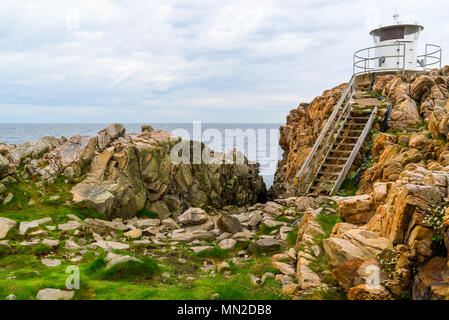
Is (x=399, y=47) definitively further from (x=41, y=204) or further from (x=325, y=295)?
(x=41, y=204)

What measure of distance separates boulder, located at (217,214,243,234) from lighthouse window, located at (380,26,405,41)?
882 inches

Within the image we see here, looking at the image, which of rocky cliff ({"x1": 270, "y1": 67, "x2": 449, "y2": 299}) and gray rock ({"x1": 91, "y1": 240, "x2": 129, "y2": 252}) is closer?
rocky cliff ({"x1": 270, "y1": 67, "x2": 449, "y2": 299})

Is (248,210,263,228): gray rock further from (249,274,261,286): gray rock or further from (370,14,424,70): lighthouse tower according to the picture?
(370,14,424,70): lighthouse tower

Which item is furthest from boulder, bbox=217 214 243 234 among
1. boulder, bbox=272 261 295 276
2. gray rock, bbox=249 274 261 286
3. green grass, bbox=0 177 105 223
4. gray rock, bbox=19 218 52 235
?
gray rock, bbox=19 218 52 235

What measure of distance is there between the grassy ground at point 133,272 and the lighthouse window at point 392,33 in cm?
2379

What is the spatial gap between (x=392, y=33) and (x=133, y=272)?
28.4 meters

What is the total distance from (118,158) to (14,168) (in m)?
5.69

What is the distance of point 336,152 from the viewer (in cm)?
1931

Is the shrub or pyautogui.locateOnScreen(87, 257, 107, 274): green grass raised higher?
the shrub

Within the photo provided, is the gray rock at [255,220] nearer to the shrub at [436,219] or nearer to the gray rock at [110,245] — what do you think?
the gray rock at [110,245]

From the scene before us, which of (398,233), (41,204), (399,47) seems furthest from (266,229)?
(399,47)

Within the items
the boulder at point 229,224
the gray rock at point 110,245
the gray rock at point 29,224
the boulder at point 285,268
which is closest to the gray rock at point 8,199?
the gray rock at point 29,224

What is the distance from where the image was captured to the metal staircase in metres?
17.4
